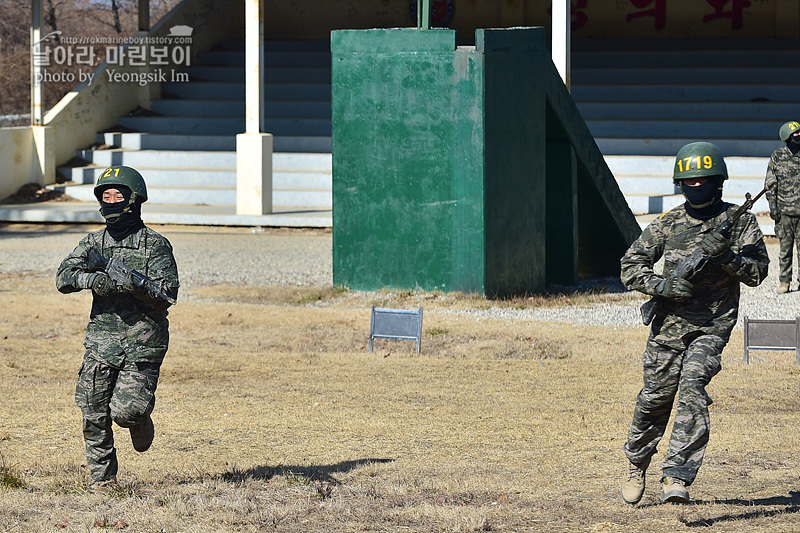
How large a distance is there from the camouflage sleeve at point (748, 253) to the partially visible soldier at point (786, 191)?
310 inches

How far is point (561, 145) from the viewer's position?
52.0 ft

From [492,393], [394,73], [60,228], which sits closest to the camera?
[492,393]

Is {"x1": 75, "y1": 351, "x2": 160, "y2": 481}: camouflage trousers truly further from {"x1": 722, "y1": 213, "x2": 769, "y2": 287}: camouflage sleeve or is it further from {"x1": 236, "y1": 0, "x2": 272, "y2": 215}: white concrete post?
{"x1": 236, "y1": 0, "x2": 272, "y2": 215}: white concrete post

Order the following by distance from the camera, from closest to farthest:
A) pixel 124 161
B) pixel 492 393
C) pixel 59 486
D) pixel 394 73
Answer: pixel 59 486, pixel 492 393, pixel 394 73, pixel 124 161

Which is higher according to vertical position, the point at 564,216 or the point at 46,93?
the point at 46,93

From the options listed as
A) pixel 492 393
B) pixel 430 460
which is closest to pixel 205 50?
pixel 492 393

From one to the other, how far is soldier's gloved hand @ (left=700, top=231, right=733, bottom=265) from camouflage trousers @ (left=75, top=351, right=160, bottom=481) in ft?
10.2

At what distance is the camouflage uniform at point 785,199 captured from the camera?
45.4ft

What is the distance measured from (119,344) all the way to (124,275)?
0.45m

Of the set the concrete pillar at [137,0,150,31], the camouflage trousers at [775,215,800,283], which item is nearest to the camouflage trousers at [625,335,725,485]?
the camouflage trousers at [775,215,800,283]

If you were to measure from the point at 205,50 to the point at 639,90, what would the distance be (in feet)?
37.2

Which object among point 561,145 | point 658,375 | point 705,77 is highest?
point 705,77

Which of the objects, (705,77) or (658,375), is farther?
(705,77)

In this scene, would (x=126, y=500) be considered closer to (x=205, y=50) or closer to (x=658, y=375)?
(x=658, y=375)
